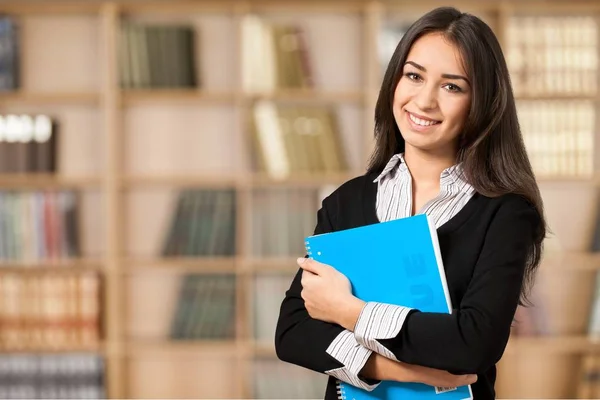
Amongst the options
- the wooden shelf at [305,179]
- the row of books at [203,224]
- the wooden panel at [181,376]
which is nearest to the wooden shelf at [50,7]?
the row of books at [203,224]

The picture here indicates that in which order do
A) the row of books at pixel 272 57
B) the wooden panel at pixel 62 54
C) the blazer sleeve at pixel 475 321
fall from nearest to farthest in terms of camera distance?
the blazer sleeve at pixel 475 321, the row of books at pixel 272 57, the wooden panel at pixel 62 54

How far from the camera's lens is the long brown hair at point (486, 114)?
126 cm

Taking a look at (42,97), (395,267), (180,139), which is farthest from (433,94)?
(42,97)

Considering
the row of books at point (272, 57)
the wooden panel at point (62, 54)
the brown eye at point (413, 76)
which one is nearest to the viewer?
the brown eye at point (413, 76)

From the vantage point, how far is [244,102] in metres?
3.99

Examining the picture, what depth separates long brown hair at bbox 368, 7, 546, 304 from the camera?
1260 millimetres

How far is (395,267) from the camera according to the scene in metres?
1.25

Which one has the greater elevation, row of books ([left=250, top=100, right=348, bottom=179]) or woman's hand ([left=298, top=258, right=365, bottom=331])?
row of books ([left=250, top=100, right=348, bottom=179])

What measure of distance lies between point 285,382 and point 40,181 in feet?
5.17

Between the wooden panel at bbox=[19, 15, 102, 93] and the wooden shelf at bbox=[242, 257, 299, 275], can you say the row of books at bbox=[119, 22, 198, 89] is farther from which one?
the wooden shelf at bbox=[242, 257, 299, 275]

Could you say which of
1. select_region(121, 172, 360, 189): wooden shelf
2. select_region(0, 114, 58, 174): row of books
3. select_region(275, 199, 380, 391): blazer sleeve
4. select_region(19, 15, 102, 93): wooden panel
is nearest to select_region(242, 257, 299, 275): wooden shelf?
select_region(121, 172, 360, 189): wooden shelf

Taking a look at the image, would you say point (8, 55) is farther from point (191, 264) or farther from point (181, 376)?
point (181, 376)

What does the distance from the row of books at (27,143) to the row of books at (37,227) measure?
0.13 metres

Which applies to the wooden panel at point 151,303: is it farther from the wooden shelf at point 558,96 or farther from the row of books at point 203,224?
the wooden shelf at point 558,96
